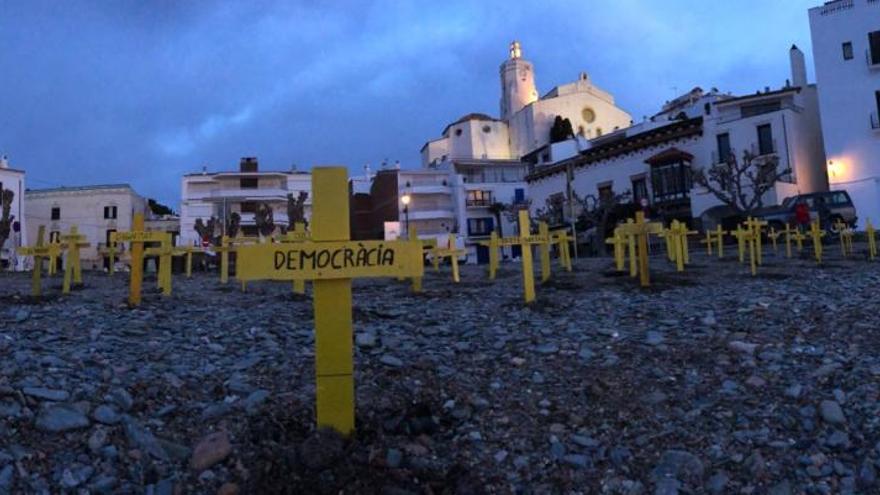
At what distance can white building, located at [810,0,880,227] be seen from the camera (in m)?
41.8

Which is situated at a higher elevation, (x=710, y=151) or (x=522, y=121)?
(x=522, y=121)

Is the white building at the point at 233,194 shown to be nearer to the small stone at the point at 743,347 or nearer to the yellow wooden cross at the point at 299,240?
the yellow wooden cross at the point at 299,240

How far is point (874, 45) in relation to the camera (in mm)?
42312

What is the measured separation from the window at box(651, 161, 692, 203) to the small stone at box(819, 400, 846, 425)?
156 feet

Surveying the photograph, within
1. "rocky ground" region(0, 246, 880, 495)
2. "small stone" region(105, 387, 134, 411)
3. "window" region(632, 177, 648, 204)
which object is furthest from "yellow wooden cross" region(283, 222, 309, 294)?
"window" region(632, 177, 648, 204)

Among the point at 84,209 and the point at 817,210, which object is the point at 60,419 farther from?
the point at 84,209

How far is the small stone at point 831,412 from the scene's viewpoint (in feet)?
15.8

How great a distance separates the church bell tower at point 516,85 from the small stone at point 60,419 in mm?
86244

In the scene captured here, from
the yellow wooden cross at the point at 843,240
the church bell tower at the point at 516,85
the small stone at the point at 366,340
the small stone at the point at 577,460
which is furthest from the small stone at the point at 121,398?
the church bell tower at the point at 516,85

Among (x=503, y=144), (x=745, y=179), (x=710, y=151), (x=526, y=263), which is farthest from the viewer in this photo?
(x=503, y=144)

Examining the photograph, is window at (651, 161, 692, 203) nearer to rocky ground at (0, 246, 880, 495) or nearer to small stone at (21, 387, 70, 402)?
rocky ground at (0, 246, 880, 495)

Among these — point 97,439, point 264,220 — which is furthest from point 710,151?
point 97,439

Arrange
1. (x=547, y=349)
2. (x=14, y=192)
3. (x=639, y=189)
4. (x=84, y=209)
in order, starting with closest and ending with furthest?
(x=547, y=349) → (x=639, y=189) → (x=14, y=192) → (x=84, y=209)

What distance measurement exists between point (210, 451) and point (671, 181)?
170 ft
